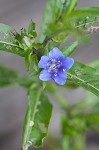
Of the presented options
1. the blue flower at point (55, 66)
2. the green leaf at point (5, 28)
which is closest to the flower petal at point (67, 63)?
the blue flower at point (55, 66)

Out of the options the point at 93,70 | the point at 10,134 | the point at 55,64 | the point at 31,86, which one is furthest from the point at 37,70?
the point at 10,134

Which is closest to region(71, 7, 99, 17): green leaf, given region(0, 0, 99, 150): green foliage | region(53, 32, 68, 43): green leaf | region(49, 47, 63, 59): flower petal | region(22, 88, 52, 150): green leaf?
region(0, 0, 99, 150): green foliage

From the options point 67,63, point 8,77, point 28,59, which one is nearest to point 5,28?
point 28,59

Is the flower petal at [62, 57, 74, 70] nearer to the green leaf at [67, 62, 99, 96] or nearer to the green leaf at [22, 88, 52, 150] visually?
the green leaf at [67, 62, 99, 96]

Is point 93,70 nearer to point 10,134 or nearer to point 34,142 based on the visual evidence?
point 34,142

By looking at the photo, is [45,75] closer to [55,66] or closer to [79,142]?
[55,66]

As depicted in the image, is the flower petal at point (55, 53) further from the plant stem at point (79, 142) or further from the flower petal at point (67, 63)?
the plant stem at point (79, 142)
